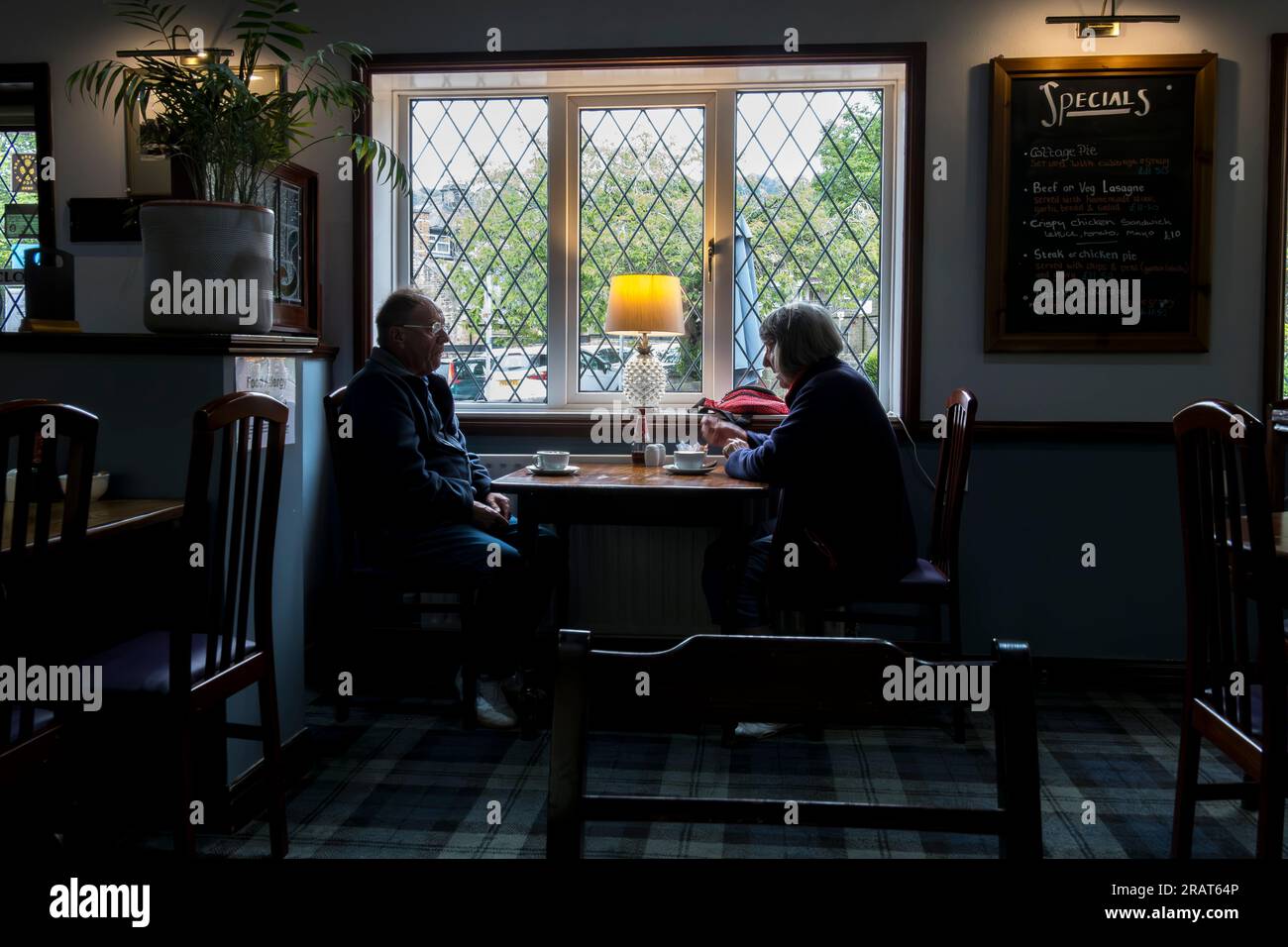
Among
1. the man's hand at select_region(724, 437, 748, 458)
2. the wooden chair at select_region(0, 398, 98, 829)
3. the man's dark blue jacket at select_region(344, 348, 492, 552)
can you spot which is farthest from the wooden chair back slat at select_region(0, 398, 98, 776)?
the man's hand at select_region(724, 437, 748, 458)

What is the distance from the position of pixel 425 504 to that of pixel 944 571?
1.54 metres

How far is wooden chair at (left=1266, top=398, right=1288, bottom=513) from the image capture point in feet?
10.0

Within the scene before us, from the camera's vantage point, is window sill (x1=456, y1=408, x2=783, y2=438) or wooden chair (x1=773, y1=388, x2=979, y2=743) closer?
wooden chair (x1=773, y1=388, x2=979, y2=743)

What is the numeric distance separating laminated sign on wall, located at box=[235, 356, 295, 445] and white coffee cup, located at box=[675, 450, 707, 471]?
1142 mm

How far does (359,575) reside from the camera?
123 inches

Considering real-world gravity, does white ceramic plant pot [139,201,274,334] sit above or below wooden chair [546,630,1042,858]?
above

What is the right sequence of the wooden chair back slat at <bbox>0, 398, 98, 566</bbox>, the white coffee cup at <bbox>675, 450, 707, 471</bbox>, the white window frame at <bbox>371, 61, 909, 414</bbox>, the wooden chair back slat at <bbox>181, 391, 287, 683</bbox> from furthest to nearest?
the white window frame at <bbox>371, 61, 909, 414</bbox> → the white coffee cup at <bbox>675, 450, 707, 471</bbox> → the wooden chair back slat at <bbox>181, 391, 287, 683</bbox> → the wooden chair back slat at <bbox>0, 398, 98, 566</bbox>

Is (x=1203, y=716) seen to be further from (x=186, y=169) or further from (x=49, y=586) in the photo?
(x=186, y=169)

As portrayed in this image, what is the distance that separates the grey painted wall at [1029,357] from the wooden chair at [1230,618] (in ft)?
4.99

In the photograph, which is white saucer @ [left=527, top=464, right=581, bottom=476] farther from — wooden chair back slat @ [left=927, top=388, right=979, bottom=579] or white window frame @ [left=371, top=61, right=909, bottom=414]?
wooden chair back slat @ [left=927, top=388, right=979, bottom=579]

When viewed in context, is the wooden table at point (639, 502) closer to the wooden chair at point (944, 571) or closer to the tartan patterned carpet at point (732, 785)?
the wooden chair at point (944, 571)

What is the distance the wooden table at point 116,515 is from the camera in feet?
6.70

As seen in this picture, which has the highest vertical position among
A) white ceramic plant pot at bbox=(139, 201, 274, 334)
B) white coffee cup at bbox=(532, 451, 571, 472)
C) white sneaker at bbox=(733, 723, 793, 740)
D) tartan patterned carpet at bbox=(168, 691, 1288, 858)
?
white ceramic plant pot at bbox=(139, 201, 274, 334)
